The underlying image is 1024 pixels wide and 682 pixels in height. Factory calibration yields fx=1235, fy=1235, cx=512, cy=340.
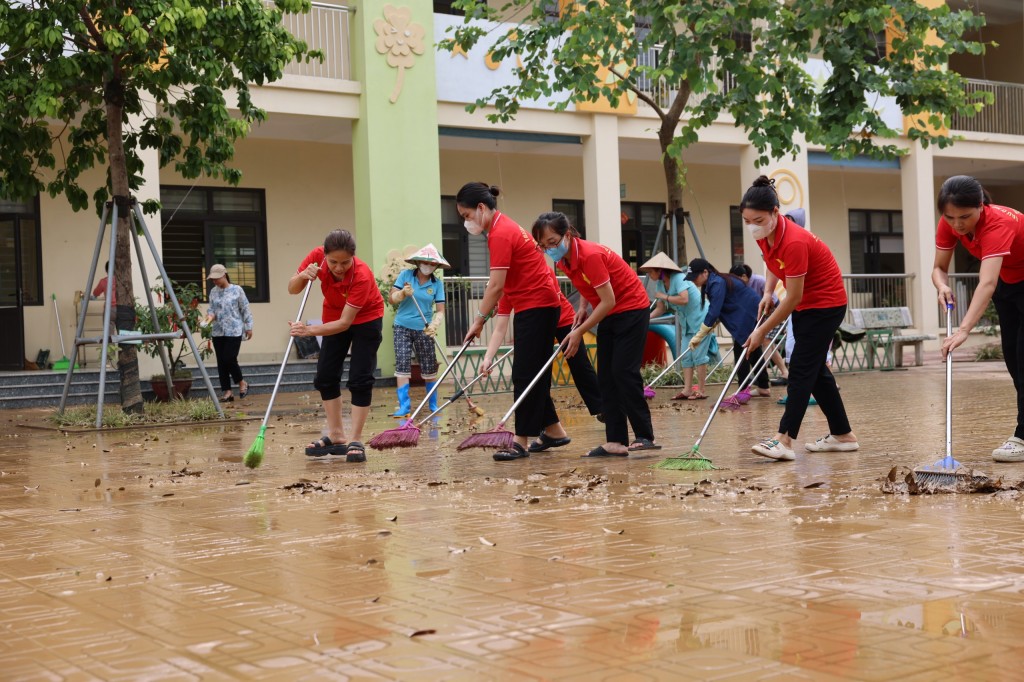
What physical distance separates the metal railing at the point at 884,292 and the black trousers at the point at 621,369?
60.6 ft

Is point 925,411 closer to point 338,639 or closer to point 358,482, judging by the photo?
point 358,482

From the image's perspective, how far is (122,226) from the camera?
41.2 ft

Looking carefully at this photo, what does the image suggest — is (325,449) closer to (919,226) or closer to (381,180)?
(381,180)

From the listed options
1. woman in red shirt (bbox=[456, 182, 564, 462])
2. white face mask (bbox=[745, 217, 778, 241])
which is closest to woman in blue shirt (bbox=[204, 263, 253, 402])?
woman in red shirt (bbox=[456, 182, 564, 462])

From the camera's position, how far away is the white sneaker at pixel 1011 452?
7.07m

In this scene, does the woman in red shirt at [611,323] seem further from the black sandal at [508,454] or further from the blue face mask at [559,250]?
the black sandal at [508,454]

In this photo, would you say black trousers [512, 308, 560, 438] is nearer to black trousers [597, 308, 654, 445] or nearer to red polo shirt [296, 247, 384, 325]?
black trousers [597, 308, 654, 445]

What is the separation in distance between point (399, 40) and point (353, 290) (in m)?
12.0

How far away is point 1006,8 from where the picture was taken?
27797mm

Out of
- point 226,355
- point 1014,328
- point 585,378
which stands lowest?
point 585,378

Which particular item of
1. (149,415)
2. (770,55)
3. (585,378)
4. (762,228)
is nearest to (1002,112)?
(770,55)

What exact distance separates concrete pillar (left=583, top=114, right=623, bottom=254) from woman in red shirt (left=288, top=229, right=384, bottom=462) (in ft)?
43.2

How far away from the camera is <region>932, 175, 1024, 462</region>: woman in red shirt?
682 cm

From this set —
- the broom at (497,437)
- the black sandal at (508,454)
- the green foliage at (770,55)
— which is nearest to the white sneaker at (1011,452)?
the broom at (497,437)
